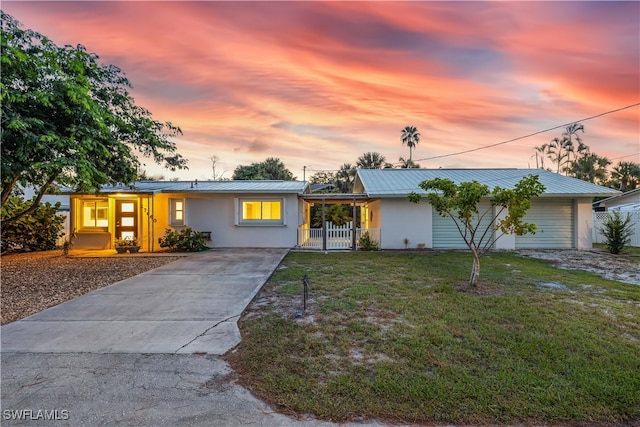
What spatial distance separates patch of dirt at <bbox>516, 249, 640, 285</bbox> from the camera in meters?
7.86

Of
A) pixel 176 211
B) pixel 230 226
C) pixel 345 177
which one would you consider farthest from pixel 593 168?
pixel 176 211

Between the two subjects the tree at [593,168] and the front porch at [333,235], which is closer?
the front porch at [333,235]

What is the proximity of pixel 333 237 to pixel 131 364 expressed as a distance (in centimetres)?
1029

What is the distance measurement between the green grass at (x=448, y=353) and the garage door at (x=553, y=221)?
7.53 meters

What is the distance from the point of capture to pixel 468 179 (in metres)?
15.3

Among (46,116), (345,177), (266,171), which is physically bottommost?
(46,116)

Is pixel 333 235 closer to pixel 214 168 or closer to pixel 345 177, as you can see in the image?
pixel 345 177

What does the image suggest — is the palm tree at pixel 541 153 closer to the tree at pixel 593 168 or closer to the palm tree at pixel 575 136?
the palm tree at pixel 575 136

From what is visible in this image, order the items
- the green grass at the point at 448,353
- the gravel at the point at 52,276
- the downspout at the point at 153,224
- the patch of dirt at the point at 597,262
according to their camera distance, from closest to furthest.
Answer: the green grass at the point at 448,353 → the gravel at the point at 52,276 → the patch of dirt at the point at 597,262 → the downspout at the point at 153,224

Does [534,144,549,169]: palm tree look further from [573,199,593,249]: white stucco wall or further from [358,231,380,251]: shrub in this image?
[358,231,380,251]: shrub

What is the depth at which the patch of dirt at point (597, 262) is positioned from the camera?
7855 millimetres

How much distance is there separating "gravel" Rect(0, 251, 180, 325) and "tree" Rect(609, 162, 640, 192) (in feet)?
143

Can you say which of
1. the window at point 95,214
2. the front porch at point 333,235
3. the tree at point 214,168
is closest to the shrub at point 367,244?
the front porch at point 333,235

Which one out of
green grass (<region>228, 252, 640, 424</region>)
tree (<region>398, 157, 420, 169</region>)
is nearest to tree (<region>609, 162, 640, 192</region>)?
tree (<region>398, 157, 420, 169</region>)
